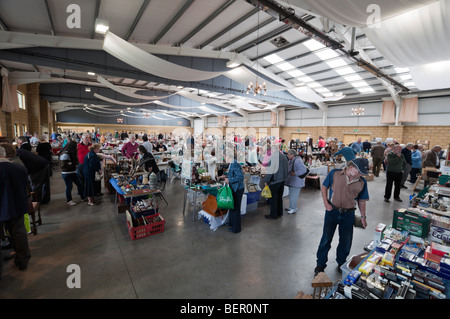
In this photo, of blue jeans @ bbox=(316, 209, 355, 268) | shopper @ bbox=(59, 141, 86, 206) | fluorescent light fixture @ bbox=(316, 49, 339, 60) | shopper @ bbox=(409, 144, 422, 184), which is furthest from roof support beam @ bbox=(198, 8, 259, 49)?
shopper @ bbox=(409, 144, 422, 184)

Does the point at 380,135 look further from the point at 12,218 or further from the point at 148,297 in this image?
the point at 12,218

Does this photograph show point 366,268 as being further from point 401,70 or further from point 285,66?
point 401,70

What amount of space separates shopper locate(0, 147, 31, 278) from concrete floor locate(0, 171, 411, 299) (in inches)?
9.4

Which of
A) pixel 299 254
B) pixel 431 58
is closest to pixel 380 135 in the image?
pixel 431 58

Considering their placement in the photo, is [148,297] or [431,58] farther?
[431,58]

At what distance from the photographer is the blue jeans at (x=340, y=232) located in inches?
92.0

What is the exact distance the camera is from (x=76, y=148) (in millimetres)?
4602

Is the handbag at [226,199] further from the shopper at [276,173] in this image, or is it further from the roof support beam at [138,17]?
the roof support beam at [138,17]

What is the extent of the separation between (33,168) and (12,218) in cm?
185

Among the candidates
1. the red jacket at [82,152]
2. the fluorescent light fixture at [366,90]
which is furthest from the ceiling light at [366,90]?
the red jacket at [82,152]

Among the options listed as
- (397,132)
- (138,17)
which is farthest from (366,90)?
(138,17)

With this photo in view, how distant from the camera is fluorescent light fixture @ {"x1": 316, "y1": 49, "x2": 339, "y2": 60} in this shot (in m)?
8.53

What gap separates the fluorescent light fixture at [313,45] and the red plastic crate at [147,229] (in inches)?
338

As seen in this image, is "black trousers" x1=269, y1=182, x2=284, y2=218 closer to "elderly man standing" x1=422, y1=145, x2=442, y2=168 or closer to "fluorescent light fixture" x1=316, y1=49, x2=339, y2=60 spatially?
"elderly man standing" x1=422, y1=145, x2=442, y2=168
